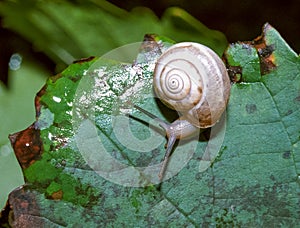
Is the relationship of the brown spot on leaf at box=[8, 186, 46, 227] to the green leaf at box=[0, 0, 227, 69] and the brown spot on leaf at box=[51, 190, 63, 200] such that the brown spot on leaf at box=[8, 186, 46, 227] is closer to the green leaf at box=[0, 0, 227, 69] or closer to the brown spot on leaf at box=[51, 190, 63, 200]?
the brown spot on leaf at box=[51, 190, 63, 200]

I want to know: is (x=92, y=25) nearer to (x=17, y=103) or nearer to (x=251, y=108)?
(x=17, y=103)

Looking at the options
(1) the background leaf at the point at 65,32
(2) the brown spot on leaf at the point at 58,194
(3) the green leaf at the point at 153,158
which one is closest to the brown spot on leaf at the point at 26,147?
(3) the green leaf at the point at 153,158

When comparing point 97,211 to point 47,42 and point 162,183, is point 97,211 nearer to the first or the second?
point 162,183

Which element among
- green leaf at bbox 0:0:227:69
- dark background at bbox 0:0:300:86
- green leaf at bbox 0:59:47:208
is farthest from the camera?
dark background at bbox 0:0:300:86

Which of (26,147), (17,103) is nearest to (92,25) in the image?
(17,103)

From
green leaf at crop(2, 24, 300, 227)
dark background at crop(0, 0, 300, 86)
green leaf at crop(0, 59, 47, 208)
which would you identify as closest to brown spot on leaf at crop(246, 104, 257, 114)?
green leaf at crop(2, 24, 300, 227)

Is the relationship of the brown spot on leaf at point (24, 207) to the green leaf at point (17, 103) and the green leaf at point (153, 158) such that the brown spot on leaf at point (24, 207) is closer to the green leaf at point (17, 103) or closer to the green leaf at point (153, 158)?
the green leaf at point (153, 158)
